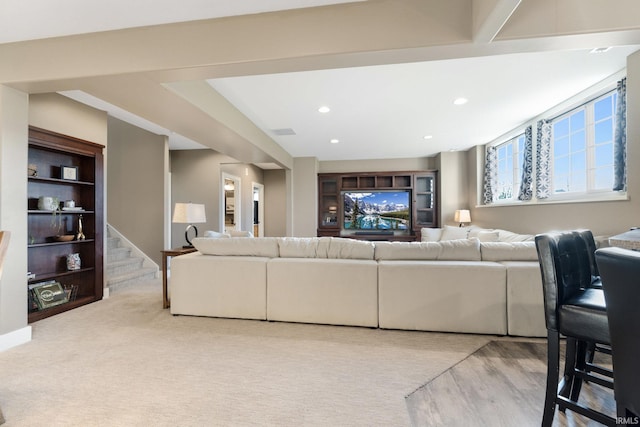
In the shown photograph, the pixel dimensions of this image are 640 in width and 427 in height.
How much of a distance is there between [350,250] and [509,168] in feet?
13.2

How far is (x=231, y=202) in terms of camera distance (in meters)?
7.66

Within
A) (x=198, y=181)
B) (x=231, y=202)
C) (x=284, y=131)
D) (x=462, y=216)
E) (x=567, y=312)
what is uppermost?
(x=284, y=131)

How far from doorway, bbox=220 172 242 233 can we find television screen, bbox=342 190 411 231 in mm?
2623

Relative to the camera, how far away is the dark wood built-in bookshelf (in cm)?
324

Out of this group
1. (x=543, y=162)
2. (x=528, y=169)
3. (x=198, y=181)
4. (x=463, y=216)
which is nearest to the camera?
(x=543, y=162)

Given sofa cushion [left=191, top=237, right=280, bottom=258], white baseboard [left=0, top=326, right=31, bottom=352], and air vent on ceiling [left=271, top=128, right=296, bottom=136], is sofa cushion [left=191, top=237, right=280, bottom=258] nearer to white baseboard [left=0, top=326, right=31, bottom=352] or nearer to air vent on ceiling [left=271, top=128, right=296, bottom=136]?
white baseboard [left=0, top=326, right=31, bottom=352]

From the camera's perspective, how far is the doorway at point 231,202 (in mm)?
6464

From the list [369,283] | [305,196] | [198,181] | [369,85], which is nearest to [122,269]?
[198,181]

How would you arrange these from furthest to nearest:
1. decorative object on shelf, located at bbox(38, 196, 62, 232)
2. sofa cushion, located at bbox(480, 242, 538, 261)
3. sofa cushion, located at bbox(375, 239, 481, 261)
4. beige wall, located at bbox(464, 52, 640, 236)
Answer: decorative object on shelf, located at bbox(38, 196, 62, 232), sofa cushion, located at bbox(375, 239, 481, 261), sofa cushion, located at bbox(480, 242, 538, 261), beige wall, located at bbox(464, 52, 640, 236)

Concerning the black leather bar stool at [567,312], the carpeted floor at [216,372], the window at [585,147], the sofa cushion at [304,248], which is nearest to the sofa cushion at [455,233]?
the window at [585,147]

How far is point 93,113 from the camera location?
3852mm

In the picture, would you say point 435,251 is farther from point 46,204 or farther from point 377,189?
point 377,189

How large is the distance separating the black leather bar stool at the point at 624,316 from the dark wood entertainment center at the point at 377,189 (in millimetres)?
6145

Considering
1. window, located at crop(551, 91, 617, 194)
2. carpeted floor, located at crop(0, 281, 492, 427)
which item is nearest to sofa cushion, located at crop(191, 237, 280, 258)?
carpeted floor, located at crop(0, 281, 492, 427)
